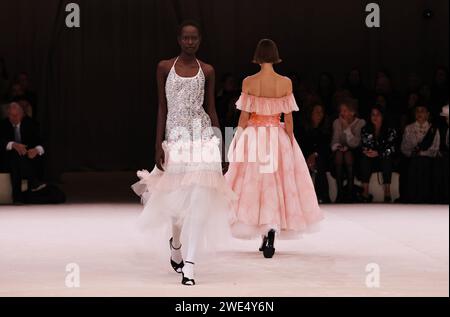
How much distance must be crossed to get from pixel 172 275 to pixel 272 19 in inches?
341

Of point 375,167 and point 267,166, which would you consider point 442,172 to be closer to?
point 375,167

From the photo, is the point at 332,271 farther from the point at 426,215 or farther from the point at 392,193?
the point at 392,193

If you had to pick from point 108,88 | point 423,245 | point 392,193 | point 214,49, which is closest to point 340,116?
point 392,193

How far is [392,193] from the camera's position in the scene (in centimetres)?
1159

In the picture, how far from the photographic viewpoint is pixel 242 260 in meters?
7.13

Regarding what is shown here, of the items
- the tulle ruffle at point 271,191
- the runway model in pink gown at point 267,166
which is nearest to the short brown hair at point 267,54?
the runway model in pink gown at point 267,166

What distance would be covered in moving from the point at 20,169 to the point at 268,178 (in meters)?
4.42

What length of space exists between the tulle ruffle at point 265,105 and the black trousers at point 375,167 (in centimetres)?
412

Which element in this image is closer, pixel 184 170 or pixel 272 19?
pixel 184 170

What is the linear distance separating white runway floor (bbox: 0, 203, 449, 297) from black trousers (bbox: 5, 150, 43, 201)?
1.10 metres

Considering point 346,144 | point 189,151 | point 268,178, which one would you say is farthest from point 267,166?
point 346,144

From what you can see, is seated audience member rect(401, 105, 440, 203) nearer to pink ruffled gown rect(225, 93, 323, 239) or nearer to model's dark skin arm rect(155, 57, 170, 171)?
pink ruffled gown rect(225, 93, 323, 239)

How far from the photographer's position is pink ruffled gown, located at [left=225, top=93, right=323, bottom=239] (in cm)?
732

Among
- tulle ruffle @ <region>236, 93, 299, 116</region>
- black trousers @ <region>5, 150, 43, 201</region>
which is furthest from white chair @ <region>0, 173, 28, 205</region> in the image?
tulle ruffle @ <region>236, 93, 299, 116</region>
